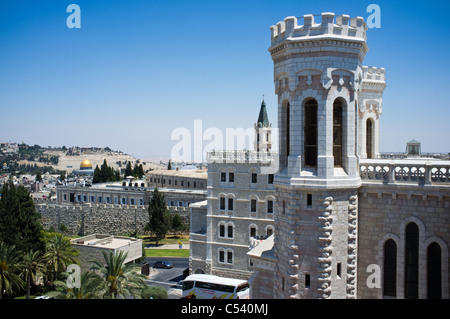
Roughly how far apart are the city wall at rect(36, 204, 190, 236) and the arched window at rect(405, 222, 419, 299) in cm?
5506

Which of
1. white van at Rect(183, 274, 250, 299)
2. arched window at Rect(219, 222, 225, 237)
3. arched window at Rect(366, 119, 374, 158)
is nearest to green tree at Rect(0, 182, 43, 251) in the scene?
white van at Rect(183, 274, 250, 299)

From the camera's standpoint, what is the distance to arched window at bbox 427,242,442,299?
12.9 metres

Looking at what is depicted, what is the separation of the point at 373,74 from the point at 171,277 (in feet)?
115

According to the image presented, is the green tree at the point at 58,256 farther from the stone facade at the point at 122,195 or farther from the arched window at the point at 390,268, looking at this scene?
the arched window at the point at 390,268

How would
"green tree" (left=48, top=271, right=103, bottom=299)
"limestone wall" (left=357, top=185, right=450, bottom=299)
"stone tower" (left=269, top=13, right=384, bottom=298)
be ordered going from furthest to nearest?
"green tree" (left=48, top=271, right=103, bottom=299), "stone tower" (left=269, top=13, right=384, bottom=298), "limestone wall" (left=357, top=185, right=450, bottom=299)

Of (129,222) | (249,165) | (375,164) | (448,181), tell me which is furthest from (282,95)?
(129,222)

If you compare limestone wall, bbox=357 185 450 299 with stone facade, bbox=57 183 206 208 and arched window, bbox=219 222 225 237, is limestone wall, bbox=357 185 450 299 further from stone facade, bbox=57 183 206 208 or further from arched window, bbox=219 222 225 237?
stone facade, bbox=57 183 206 208

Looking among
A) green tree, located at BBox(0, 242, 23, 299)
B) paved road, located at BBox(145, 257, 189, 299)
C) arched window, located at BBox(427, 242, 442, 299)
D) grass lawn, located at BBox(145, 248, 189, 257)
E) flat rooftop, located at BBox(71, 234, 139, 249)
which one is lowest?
paved road, located at BBox(145, 257, 189, 299)

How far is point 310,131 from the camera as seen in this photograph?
14.0m

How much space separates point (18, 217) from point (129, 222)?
2893cm

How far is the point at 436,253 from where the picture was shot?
1294 cm

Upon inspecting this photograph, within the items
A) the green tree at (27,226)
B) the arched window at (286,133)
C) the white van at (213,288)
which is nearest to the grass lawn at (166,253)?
the green tree at (27,226)
